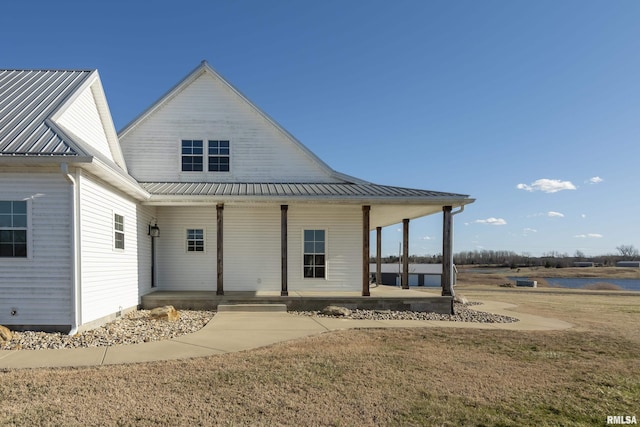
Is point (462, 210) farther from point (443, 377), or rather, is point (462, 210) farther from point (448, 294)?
point (443, 377)

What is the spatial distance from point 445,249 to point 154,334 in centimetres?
859

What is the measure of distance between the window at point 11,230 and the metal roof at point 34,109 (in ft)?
3.89

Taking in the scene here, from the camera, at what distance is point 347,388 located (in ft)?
17.0

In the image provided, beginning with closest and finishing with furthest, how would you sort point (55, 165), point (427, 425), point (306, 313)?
point (427, 425)
point (55, 165)
point (306, 313)

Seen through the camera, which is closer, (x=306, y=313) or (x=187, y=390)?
(x=187, y=390)

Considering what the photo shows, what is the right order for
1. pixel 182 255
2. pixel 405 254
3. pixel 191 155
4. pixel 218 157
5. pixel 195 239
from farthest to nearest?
1. pixel 405 254
2. pixel 218 157
3. pixel 191 155
4. pixel 195 239
5. pixel 182 255

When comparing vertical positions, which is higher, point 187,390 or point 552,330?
point 187,390

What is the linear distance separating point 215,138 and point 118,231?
515cm

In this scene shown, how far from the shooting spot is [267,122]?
566 inches

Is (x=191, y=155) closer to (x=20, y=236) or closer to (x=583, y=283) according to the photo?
(x=20, y=236)

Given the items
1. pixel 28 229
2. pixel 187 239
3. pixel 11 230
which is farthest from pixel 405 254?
pixel 11 230

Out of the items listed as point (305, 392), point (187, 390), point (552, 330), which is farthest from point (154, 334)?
point (552, 330)

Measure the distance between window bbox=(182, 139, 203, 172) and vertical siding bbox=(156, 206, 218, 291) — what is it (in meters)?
1.52

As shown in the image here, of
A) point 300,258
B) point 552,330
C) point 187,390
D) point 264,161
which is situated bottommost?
point 552,330
